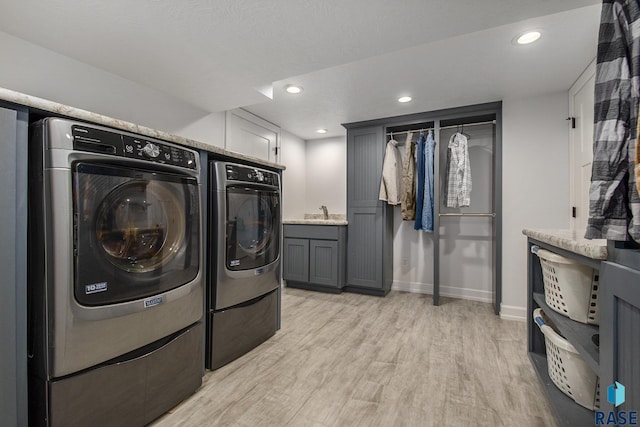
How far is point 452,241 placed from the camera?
3312 mm

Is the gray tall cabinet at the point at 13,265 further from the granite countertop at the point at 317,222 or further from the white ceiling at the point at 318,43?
the granite countertop at the point at 317,222

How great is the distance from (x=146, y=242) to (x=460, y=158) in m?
2.92

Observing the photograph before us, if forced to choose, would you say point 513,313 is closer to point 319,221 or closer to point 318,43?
point 319,221

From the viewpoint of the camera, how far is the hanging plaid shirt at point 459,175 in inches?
114

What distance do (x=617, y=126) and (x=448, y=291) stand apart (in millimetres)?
2947

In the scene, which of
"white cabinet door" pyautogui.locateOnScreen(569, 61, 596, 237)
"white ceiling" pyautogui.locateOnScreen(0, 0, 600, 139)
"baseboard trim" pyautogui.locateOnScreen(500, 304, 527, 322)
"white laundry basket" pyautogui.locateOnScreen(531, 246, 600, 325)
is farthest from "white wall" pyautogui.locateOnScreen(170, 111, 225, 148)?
"baseboard trim" pyautogui.locateOnScreen(500, 304, 527, 322)

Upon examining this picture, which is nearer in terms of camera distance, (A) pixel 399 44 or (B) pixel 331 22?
(B) pixel 331 22

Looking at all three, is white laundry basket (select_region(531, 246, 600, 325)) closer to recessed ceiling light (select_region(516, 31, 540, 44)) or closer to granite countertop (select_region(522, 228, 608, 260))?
granite countertop (select_region(522, 228, 608, 260))

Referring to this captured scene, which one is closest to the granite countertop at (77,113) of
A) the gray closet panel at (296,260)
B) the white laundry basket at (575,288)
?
the white laundry basket at (575,288)

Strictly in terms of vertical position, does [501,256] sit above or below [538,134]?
below

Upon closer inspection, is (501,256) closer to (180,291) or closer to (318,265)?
(318,265)

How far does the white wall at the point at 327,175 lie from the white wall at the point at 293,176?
0.32 ft

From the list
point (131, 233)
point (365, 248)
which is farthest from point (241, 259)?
point (365, 248)

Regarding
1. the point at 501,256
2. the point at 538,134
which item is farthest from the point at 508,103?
the point at 501,256
